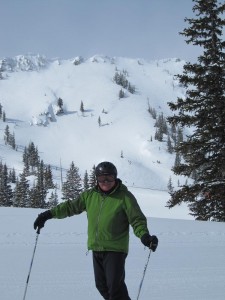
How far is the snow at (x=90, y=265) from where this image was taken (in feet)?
20.0

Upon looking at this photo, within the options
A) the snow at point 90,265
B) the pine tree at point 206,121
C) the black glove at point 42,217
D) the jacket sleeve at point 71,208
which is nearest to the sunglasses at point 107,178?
the jacket sleeve at point 71,208

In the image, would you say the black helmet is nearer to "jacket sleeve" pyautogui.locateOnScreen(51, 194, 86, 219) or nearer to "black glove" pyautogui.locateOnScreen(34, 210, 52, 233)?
"jacket sleeve" pyautogui.locateOnScreen(51, 194, 86, 219)

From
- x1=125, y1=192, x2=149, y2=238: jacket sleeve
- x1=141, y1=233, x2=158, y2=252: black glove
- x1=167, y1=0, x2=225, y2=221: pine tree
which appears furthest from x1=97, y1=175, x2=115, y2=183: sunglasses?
x1=167, y1=0, x2=225, y2=221: pine tree

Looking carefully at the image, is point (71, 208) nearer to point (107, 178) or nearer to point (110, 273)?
point (107, 178)

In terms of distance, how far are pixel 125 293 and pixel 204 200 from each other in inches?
422

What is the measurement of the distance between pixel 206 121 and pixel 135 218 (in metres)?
10.7

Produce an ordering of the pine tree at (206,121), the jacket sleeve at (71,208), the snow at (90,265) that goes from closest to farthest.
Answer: the jacket sleeve at (71,208) → the snow at (90,265) → the pine tree at (206,121)

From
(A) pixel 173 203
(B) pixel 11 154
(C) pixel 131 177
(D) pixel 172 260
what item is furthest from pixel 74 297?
(B) pixel 11 154

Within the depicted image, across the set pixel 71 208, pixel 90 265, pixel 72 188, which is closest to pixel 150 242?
pixel 71 208

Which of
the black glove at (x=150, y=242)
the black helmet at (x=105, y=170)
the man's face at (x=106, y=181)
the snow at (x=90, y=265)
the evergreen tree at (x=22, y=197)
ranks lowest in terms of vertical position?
the evergreen tree at (x=22, y=197)

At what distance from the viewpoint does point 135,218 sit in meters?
4.34

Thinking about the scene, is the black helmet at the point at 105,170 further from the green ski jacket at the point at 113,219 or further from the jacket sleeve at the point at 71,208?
the jacket sleeve at the point at 71,208

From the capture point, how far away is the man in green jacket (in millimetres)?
4363

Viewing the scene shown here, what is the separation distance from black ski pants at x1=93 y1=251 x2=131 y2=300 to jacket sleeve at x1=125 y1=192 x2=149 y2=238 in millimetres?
380
